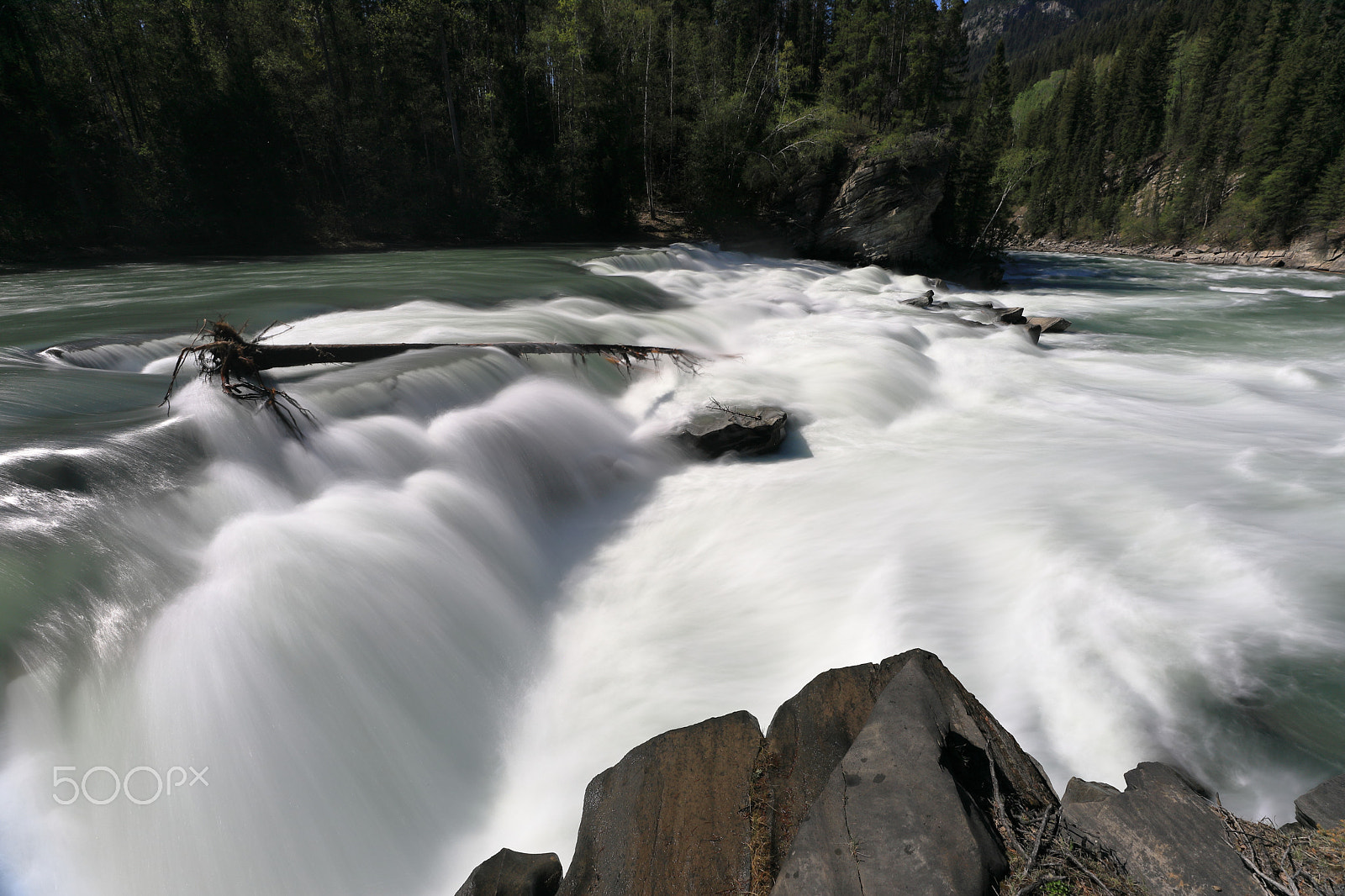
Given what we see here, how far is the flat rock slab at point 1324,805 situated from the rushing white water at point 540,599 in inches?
23.8

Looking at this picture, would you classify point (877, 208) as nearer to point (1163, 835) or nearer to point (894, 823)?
point (1163, 835)

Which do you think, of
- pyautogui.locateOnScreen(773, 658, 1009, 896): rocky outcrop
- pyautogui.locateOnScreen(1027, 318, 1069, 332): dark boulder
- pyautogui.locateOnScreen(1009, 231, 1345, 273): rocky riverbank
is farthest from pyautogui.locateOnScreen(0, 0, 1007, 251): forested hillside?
pyautogui.locateOnScreen(773, 658, 1009, 896): rocky outcrop

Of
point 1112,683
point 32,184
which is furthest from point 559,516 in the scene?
point 32,184

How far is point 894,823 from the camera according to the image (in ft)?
5.61

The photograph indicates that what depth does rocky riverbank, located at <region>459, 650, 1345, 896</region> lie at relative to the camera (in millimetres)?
1626

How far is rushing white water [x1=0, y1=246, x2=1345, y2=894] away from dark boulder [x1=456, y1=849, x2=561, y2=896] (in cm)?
72

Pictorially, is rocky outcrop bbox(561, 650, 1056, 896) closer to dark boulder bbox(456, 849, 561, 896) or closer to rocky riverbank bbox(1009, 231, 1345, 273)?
dark boulder bbox(456, 849, 561, 896)

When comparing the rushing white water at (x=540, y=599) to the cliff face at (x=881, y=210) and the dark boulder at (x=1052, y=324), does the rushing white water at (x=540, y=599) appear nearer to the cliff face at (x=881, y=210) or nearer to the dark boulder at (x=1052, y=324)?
the dark boulder at (x=1052, y=324)

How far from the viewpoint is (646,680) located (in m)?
3.60

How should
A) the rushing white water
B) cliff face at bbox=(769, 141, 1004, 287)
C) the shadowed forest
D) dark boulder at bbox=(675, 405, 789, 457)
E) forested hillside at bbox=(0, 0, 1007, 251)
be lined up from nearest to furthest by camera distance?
the rushing white water → dark boulder at bbox=(675, 405, 789, 457) → cliff face at bbox=(769, 141, 1004, 287) → the shadowed forest → forested hillside at bbox=(0, 0, 1007, 251)

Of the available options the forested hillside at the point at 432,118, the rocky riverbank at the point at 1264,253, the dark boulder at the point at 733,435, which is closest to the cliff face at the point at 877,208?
the forested hillside at the point at 432,118

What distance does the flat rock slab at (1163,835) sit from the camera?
5.31 feet

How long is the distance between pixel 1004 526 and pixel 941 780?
3429mm

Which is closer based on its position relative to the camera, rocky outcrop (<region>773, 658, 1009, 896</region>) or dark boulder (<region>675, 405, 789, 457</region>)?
rocky outcrop (<region>773, 658, 1009, 896</region>)
